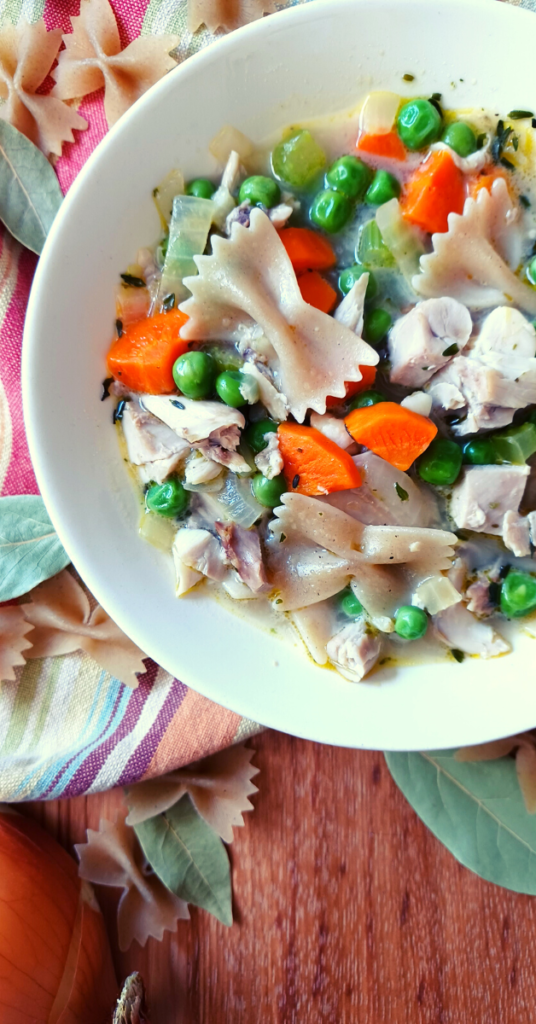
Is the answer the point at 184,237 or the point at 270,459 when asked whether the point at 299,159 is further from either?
the point at 270,459

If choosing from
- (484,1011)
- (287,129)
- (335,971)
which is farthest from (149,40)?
(484,1011)

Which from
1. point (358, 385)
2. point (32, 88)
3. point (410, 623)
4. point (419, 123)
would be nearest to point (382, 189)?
point (419, 123)

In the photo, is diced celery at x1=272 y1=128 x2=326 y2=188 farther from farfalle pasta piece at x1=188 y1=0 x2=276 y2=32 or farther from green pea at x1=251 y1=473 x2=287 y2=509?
green pea at x1=251 y1=473 x2=287 y2=509

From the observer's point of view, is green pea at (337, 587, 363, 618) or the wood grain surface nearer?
green pea at (337, 587, 363, 618)

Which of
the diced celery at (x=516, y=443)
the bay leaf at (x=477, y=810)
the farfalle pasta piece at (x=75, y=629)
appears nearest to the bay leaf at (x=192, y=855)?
the farfalle pasta piece at (x=75, y=629)

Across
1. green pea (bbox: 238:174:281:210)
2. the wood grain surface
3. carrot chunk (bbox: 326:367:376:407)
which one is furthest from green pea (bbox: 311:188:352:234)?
the wood grain surface

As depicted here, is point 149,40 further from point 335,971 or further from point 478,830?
point 335,971
